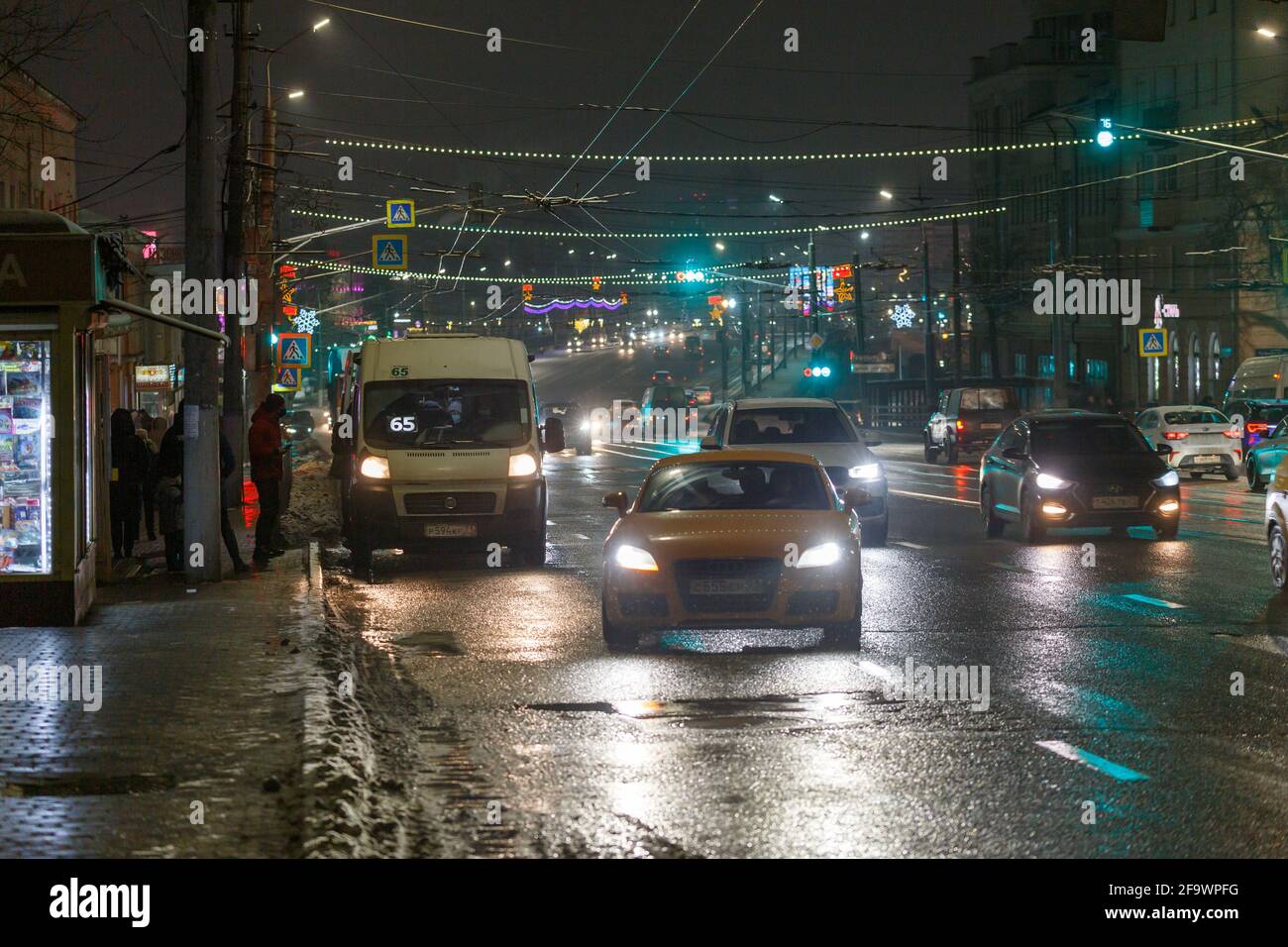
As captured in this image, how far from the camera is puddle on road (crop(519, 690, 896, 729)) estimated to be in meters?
9.84

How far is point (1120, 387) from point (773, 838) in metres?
69.6

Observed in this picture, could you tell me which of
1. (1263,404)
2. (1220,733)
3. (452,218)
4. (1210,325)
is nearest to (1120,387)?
(1210,325)

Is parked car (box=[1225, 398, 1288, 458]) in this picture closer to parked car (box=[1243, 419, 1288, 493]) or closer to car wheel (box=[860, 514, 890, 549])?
parked car (box=[1243, 419, 1288, 493])

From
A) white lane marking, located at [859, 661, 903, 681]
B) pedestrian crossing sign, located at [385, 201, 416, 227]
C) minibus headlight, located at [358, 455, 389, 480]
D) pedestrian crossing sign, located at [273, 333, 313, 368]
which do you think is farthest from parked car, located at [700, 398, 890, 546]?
pedestrian crossing sign, located at [273, 333, 313, 368]

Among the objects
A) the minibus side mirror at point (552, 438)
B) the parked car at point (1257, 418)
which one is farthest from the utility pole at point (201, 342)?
the parked car at point (1257, 418)

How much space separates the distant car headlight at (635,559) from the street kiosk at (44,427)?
179 inches

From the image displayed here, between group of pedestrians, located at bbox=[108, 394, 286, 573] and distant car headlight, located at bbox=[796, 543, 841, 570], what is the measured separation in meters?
7.67

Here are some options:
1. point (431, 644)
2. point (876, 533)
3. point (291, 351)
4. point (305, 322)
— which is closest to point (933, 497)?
point (876, 533)

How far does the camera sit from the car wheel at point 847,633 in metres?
12.4

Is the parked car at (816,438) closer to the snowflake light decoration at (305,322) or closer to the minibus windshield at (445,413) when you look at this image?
the minibus windshield at (445,413)

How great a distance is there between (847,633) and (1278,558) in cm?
536

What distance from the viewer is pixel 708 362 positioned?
16462 centimetres

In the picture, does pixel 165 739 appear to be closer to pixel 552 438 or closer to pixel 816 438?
pixel 552 438
